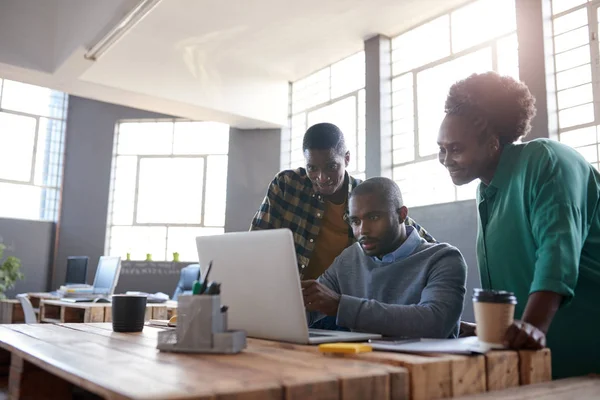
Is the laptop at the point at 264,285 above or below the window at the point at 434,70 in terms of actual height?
below

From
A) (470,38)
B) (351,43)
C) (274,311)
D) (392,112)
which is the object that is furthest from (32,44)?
(274,311)

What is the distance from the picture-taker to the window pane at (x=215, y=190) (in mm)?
7973

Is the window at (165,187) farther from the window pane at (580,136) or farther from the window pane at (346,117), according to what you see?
the window pane at (580,136)

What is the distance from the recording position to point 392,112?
6.07 metres

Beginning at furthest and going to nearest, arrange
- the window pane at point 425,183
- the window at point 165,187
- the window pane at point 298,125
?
the window at point 165,187
the window pane at point 298,125
the window pane at point 425,183

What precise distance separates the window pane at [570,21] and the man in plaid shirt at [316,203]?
3146 millimetres

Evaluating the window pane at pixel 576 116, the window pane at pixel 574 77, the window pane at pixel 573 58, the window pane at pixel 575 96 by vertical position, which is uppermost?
the window pane at pixel 573 58

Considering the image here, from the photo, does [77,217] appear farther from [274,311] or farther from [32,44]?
[274,311]

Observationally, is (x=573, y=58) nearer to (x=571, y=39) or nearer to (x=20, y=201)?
(x=571, y=39)

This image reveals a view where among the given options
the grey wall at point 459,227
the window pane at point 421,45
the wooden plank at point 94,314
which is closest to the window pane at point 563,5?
the window pane at point 421,45

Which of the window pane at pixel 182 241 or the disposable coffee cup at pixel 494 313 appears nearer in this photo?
the disposable coffee cup at pixel 494 313

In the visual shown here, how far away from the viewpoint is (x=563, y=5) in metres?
4.52

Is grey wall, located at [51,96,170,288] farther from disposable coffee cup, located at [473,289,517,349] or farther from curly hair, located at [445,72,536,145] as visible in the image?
disposable coffee cup, located at [473,289,517,349]

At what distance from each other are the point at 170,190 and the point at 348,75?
329 cm
